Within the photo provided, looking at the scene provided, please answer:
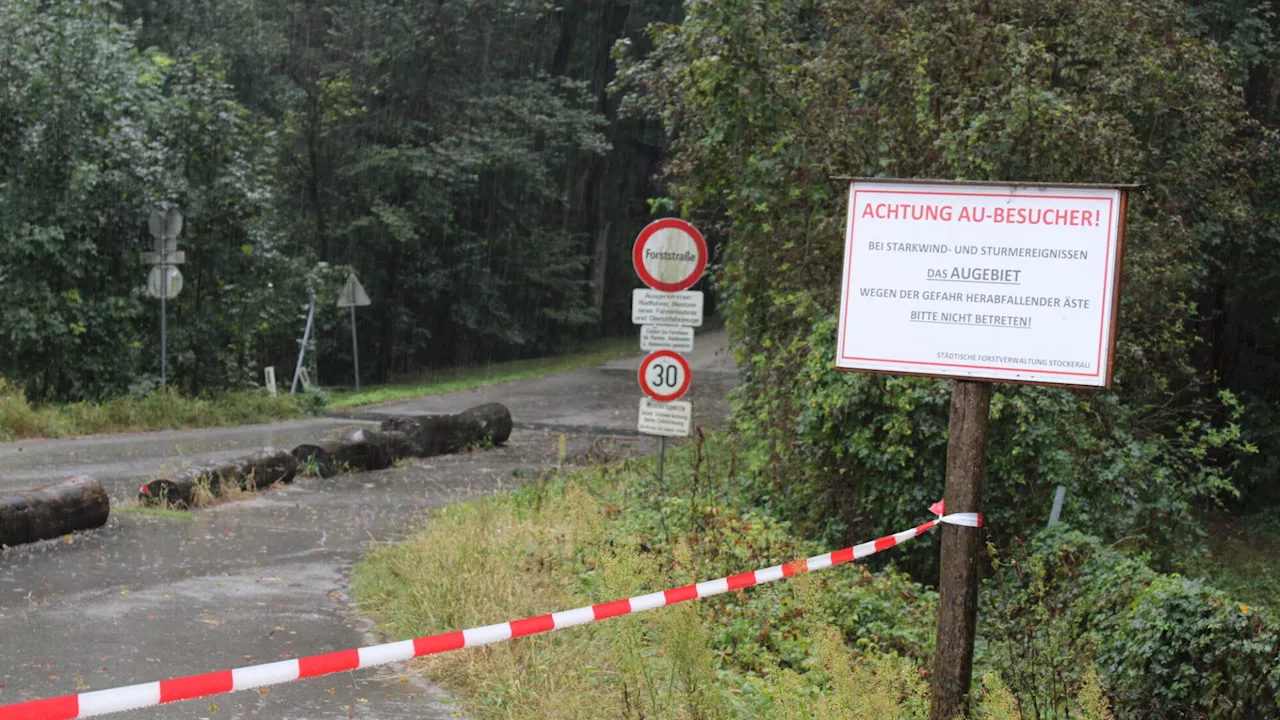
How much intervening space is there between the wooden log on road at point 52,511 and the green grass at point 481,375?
14589mm

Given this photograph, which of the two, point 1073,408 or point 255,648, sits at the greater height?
point 1073,408

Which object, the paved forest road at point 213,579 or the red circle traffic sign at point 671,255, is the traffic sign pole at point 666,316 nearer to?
the red circle traffic sign at point 671,255

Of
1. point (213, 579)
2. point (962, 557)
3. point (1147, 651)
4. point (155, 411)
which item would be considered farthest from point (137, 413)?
point (962, 557)

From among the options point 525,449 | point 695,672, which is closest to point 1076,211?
point 695,672

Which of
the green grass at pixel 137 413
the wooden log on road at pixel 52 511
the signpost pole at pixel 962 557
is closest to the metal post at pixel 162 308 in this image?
the green grass at pixel 137 413

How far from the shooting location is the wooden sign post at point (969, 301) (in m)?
5.07

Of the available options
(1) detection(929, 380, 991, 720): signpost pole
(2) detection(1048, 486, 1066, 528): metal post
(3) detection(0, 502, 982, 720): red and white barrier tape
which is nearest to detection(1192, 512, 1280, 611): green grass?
(2) detection(1048, 486, 1066, 528): metal post

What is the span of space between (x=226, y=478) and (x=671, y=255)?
5.40 meters

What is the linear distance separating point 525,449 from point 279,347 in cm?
1462

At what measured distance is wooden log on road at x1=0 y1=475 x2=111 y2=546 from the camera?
395 inches

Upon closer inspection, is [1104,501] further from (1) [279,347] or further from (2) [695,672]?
(1) [279,347]

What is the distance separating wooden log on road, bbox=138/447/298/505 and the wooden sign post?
8939 millimetres

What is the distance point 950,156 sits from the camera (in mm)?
10414

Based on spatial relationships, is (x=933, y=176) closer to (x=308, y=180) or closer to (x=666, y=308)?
(x=666, y=308)
